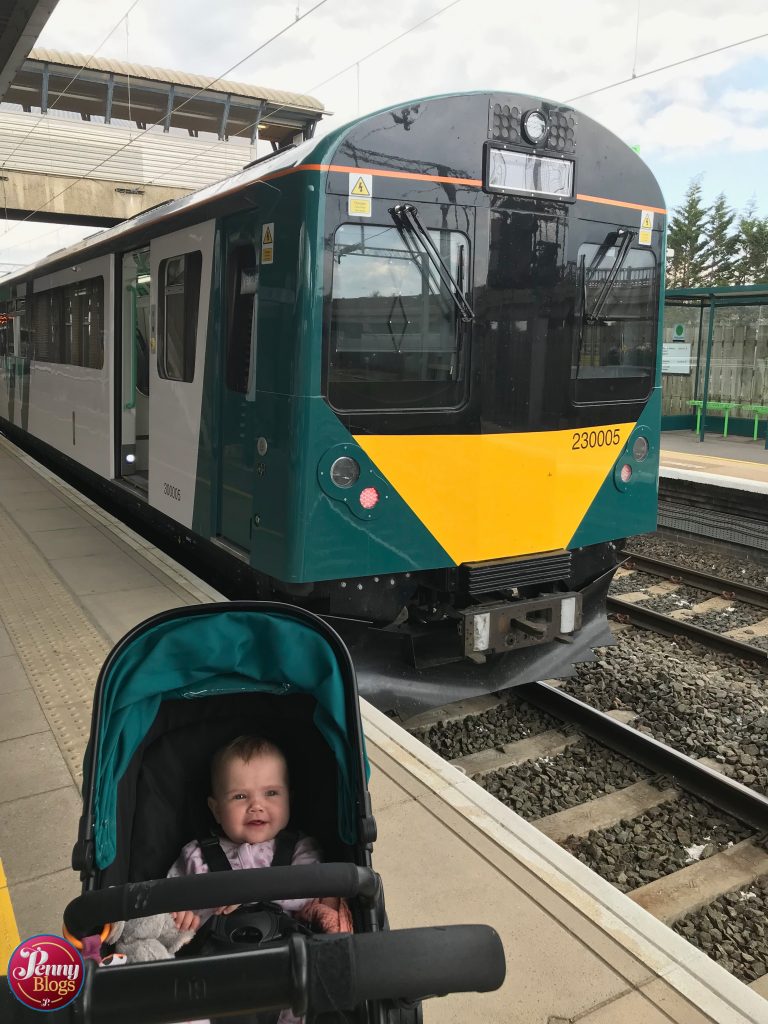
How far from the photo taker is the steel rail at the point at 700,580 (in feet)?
27.1

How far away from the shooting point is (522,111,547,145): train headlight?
5.09m

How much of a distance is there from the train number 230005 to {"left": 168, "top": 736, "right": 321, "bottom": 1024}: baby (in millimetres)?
3598

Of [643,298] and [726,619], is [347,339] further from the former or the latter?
[726,619]

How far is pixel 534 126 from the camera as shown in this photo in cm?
512

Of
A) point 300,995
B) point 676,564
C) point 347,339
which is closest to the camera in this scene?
point 300,995

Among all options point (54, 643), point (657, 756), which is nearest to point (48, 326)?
point (54, 643)

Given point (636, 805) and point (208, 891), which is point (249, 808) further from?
point (636, 805)

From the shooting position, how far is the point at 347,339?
474cm

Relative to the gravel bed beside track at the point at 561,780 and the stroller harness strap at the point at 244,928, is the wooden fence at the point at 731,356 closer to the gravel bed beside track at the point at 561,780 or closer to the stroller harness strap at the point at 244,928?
the gravel bed beside track at the point at 561,780

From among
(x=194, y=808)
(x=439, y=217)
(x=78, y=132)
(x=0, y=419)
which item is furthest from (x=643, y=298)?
(x=78, y=132)

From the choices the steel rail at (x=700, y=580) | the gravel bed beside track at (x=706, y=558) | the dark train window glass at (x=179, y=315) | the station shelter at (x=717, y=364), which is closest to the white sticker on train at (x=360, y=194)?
the dark train window glass at (x=179, y=315)

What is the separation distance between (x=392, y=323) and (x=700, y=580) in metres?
5.36

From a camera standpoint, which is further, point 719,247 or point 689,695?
point 719,247

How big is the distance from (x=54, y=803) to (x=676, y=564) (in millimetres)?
7768
